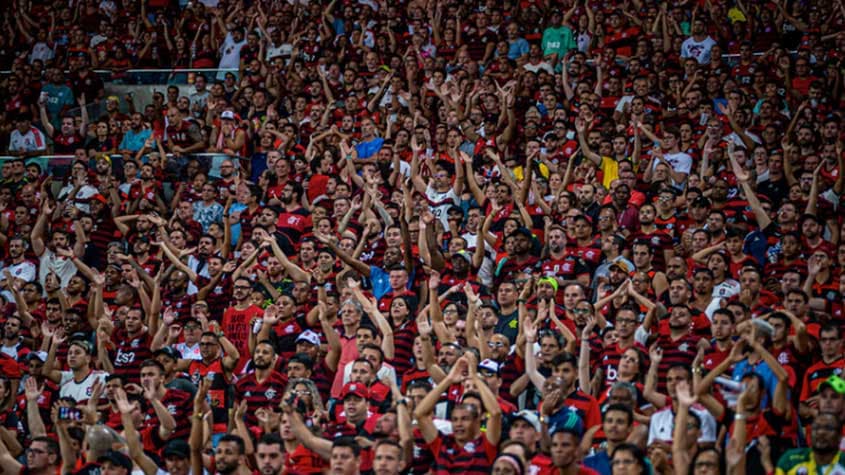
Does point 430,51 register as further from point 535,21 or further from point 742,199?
point 742,199

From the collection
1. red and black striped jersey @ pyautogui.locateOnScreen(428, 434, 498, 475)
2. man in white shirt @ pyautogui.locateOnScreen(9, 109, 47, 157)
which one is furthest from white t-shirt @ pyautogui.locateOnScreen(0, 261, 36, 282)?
red and black striped jersey @ pyautogui.locateOnScreen(428, 434, 498, 475)

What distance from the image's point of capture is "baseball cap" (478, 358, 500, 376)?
898cm

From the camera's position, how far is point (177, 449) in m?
8.45

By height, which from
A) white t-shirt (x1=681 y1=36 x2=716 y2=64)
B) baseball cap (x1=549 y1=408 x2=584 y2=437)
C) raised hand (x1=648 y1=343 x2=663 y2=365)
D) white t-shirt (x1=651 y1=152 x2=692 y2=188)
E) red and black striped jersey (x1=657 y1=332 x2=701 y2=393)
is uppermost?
white t-shirt (x1=681 y1=36 x2=716 y2=64)

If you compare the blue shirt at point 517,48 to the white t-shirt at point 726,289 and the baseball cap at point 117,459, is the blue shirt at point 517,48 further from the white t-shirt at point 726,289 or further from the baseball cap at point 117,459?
the baseball cap at point 117,459

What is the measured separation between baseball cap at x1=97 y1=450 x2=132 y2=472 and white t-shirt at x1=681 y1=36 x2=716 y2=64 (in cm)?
872

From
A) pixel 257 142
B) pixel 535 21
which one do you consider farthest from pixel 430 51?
pixel 257 142

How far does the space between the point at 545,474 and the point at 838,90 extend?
24.5 feet

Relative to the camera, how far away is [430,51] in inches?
623

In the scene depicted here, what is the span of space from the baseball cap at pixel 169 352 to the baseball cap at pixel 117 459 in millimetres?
2275

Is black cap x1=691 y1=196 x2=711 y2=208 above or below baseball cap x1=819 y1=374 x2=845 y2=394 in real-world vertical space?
above

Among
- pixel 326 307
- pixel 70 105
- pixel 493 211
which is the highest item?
pixel 70 105

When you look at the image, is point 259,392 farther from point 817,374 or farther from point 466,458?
point 817,374

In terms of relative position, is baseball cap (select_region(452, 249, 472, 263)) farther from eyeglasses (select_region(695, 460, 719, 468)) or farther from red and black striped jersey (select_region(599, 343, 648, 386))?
eyeglasses (select_region(695, 460, 719, 468))
